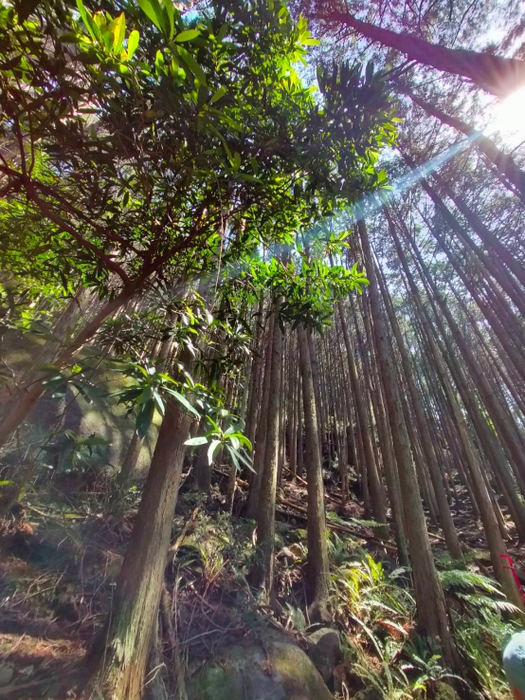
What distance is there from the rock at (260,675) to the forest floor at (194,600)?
10cm

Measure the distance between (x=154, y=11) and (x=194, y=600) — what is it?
3.24m

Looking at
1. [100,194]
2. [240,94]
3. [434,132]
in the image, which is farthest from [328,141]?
[434,132]

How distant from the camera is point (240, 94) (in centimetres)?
145

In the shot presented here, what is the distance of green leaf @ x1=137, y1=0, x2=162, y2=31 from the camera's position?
0.79 metres

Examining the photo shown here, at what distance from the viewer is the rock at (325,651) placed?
2350 millimetres

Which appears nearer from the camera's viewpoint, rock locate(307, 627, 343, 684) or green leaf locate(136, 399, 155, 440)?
green leaf locate(136, 399, 155, 440)

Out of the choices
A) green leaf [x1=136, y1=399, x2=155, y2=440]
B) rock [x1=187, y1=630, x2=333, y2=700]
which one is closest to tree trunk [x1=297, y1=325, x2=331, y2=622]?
rock [x1=187, y1=630, x2=333, y2=700]

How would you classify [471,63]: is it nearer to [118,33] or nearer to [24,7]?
[118,33]

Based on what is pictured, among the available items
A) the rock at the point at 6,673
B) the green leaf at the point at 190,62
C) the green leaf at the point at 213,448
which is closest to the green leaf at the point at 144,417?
the green leaf at the point at 213,448

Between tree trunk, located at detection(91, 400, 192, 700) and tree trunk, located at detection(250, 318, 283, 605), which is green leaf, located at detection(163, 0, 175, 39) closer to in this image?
tree trunk, located at detection(91, 400, 192, 700)

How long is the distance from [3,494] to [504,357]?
13726mm

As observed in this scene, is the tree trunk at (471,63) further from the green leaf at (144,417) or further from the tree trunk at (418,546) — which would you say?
the green leaf at (144,417)

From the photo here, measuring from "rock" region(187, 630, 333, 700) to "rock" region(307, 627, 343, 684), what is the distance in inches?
9.3

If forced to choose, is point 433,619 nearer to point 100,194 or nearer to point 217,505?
point 217,505
